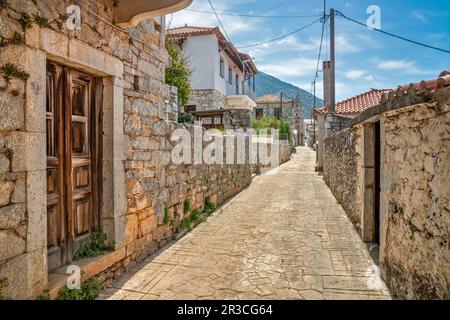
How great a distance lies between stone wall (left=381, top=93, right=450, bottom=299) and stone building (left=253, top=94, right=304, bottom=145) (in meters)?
39.1

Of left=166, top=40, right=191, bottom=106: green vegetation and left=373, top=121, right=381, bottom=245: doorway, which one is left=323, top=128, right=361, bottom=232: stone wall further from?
left=166, top=40, right=191, bottom=106: green vegetation

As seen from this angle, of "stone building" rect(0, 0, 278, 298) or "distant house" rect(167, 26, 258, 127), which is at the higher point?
"distant house" rect(167, 26, 258, 127)

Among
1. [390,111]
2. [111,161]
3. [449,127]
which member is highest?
[390,111]

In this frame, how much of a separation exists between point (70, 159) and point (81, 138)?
1.25 feet

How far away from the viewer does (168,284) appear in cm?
349

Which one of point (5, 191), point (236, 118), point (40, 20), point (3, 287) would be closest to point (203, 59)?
point (236, 118)

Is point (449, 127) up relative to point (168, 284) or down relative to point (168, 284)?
up

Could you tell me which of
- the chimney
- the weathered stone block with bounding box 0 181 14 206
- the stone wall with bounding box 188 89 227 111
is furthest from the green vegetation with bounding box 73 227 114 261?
the chimney

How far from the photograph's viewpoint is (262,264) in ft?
13.4

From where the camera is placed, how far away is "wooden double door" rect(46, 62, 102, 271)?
2963 millimetres

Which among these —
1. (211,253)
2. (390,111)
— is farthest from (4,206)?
(390,111)

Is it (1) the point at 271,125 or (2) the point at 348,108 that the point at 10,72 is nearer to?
(2) the point at 348,108
